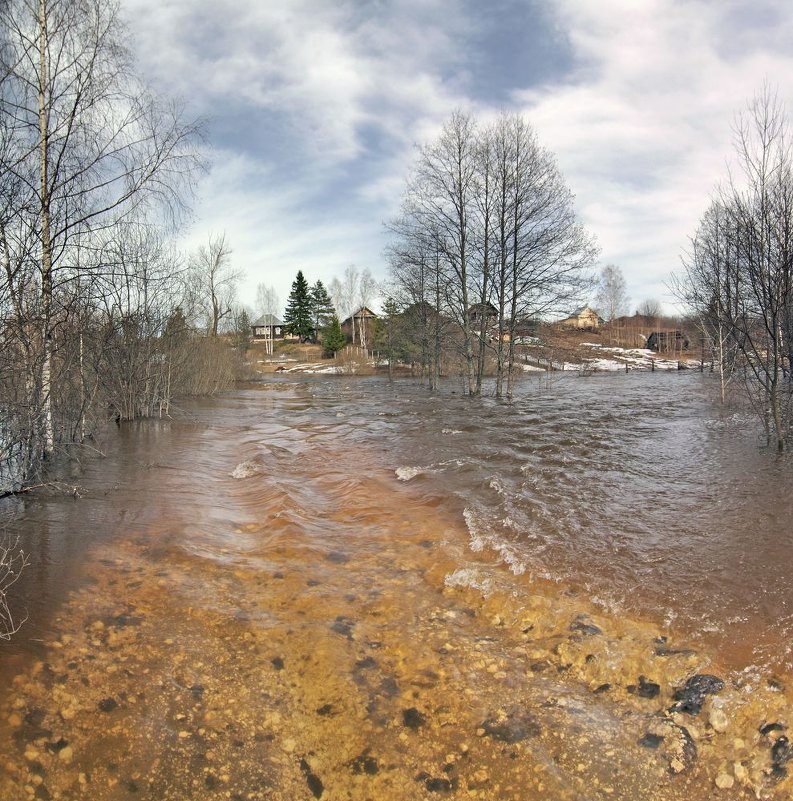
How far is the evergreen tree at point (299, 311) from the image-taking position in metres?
75.2

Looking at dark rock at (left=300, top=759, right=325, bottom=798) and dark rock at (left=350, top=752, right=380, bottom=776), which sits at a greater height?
dark rock at (left=350, top=752, right=380, bottom=776)

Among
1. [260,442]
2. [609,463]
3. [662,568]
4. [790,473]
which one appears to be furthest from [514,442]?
[662,568]

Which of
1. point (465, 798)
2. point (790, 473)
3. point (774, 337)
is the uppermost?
point (774, 337)

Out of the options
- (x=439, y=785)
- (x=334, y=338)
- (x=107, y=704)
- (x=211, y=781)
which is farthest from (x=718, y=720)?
(x=334, y=338)

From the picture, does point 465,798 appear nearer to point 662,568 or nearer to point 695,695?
point 695,695

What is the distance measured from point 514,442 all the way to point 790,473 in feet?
15.7

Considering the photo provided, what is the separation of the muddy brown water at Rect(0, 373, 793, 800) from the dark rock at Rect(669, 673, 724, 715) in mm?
37

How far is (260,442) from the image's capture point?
40.9 ft

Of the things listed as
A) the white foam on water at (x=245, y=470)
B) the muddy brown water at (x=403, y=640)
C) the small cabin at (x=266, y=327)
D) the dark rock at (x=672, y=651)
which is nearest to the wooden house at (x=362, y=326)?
the small cabin at (x=266, y=327)

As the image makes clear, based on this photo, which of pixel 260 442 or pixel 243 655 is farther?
pixel 260 442

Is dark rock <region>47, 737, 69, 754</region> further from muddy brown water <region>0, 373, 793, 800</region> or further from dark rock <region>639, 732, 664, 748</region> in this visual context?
dark rock <region>639, 732, 664, 748</region>

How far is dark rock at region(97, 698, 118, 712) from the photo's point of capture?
9.83ft

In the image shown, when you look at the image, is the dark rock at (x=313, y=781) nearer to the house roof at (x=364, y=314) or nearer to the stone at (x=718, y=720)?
the stone at (x=718, y=720)

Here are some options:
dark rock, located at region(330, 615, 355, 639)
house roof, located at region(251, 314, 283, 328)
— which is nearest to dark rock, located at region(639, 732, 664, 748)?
dark rock, located at region(330, 615, 355, 639)
